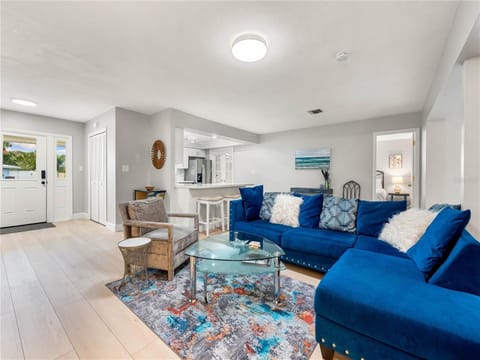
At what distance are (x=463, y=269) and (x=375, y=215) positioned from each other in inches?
49.2

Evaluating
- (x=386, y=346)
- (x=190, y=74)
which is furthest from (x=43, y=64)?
(x=386, y=346)

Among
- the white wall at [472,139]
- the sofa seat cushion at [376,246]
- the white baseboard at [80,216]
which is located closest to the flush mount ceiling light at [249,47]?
the white wall at [472,139]

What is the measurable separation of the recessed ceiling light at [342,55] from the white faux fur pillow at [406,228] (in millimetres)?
1800

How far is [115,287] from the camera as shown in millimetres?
2166

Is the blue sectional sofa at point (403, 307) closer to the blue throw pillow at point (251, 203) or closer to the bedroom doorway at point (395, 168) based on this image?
the blue throw pillow at point (251, 203)

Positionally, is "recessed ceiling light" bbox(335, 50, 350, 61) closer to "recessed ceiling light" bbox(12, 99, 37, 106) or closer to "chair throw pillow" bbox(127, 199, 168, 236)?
"chair throw pillow" bbox(127, 199, 168, 236)

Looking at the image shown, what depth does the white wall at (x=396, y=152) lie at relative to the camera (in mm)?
6770

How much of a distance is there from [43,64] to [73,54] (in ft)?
1.94

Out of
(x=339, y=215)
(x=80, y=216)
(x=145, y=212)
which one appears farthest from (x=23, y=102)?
(x=339, y=215)

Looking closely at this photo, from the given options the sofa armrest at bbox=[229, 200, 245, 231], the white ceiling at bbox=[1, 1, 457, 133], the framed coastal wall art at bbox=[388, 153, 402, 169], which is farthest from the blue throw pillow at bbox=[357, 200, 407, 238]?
the framed coastal wall art at bbox=[388, 153, 402, 169]

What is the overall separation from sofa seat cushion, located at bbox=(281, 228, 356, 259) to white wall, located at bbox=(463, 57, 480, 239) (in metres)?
0.98

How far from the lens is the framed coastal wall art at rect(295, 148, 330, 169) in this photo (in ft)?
18.6

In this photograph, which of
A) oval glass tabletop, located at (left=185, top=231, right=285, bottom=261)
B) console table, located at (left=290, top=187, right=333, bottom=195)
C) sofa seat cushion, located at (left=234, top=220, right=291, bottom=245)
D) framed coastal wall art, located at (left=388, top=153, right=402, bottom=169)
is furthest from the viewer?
framed coastal wall art, located at (left=388, top=153, right=402, bottom=169)

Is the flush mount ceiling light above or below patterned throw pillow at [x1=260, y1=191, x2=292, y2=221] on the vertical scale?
above
